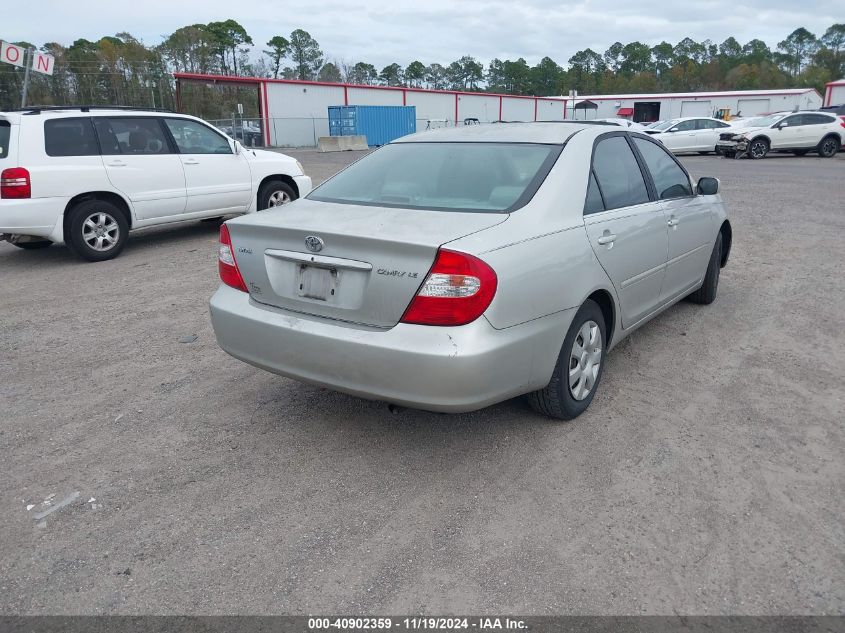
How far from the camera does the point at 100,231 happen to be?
793cm

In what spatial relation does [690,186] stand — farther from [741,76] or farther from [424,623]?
[741,76]

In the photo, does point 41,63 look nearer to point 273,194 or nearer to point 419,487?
point 273,194

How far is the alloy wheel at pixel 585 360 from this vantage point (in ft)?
11.9

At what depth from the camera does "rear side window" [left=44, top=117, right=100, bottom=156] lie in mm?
7547

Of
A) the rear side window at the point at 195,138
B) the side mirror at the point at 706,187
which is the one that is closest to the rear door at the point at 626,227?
the side mirror at the point at 706,187

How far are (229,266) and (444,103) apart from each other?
45.9 m

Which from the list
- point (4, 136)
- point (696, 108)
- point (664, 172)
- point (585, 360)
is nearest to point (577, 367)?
point (585, 360)

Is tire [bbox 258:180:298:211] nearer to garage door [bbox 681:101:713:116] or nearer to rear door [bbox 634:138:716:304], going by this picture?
rear door [bbox 634:138:716:304]

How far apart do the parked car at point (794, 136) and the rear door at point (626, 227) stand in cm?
2291

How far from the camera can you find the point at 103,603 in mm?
2410

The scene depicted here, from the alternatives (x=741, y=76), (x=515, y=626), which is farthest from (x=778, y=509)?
(x=741, y=76)

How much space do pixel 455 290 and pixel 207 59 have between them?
79.1 meters

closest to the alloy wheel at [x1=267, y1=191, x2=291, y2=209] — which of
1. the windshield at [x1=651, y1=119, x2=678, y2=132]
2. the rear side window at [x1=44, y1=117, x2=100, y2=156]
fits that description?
the rear side window at [x1=44, y1=117, x2=100, y2=156]

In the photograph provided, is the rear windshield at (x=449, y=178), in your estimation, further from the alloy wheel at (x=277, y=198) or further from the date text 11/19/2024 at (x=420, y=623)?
the alloy wheel at (x=277, y=198)
